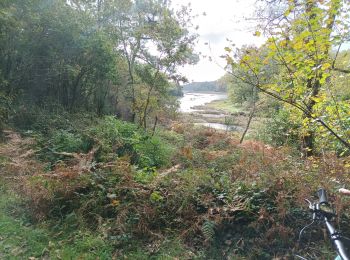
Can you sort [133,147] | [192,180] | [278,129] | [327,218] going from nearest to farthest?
[327,218] → [192,180] → [133,147] → [278,129]

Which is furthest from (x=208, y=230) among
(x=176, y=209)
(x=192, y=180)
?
(x=192, y=180)

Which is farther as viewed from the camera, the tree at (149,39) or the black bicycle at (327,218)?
the tree at (149,39)

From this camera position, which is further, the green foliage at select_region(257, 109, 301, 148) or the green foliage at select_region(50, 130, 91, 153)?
the green foliage at select_region(257, 109, 301, 148)

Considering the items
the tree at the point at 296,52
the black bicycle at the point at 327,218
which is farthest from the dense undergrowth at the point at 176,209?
the black bicycle at the point at 327,218

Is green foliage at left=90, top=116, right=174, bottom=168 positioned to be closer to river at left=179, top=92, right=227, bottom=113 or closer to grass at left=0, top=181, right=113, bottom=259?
grass at left=0, top=181, right=113, bottom=259

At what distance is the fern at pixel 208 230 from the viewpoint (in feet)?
12.3

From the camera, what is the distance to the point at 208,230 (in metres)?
3.79

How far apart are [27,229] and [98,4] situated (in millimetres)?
13951

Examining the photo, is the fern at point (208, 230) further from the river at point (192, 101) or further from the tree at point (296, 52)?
the river at point (192, 101)

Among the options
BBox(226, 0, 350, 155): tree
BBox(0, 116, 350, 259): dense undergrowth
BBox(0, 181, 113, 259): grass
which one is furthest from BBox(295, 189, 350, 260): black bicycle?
BBox(0, 181, 113, 259): grass

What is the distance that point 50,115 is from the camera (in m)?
10.8

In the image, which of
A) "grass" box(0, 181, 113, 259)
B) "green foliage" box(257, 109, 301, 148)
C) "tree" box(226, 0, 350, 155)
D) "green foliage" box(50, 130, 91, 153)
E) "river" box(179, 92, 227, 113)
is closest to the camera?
"tree" box(226, 0, 350, 155)

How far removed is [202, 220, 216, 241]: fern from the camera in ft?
12.3

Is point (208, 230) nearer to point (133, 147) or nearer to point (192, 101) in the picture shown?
point (133, 147)
